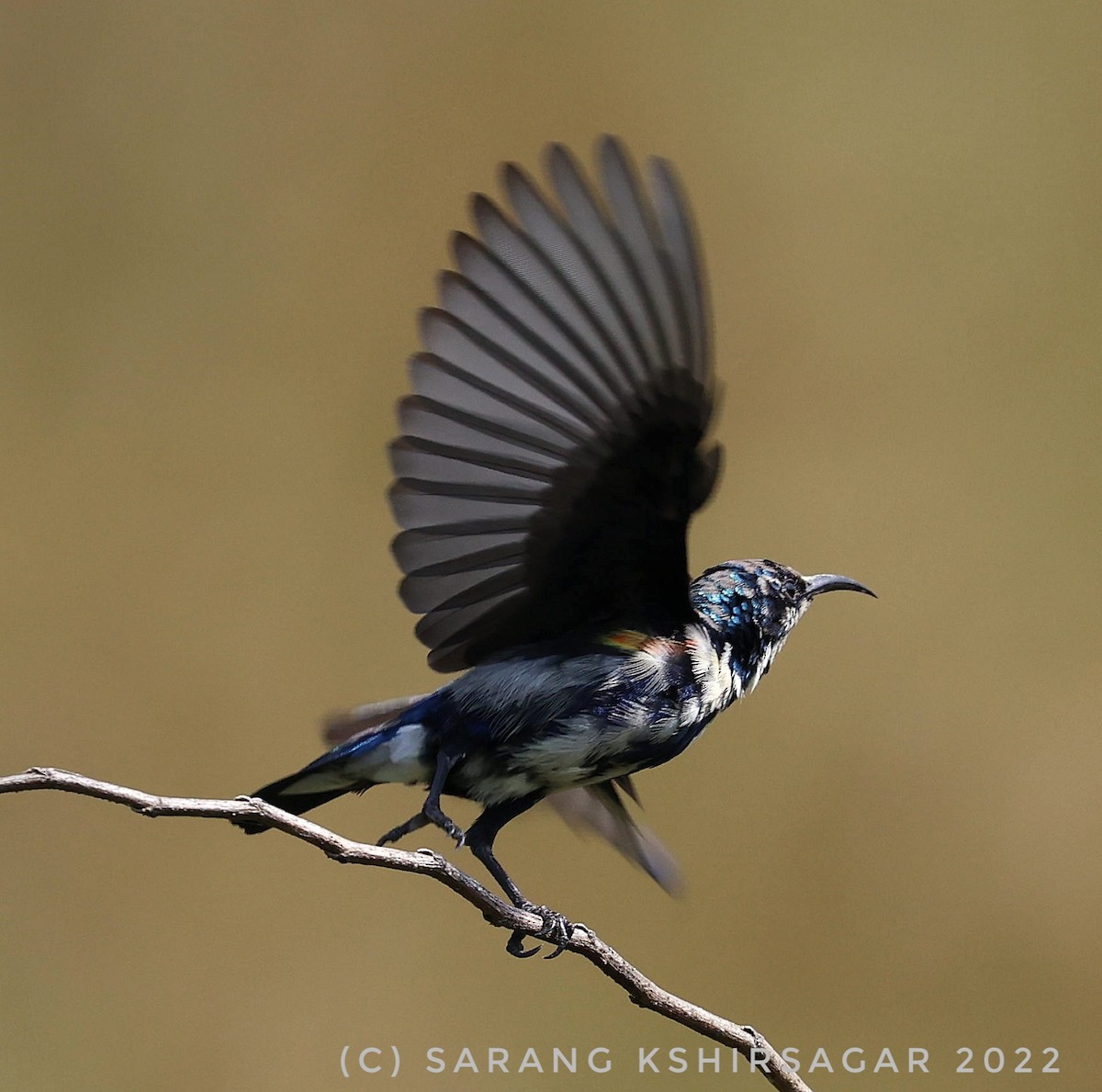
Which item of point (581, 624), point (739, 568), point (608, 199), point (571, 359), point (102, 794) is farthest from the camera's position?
point (739, 568)

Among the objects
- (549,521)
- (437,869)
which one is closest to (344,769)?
(549,521)

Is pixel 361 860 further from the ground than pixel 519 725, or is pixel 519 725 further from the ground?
pixel 519 725

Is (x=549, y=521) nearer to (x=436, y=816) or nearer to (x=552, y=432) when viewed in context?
(x=552, y=432)

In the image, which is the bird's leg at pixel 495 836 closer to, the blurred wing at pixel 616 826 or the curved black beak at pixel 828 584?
the blurred wing at pixel 616 826

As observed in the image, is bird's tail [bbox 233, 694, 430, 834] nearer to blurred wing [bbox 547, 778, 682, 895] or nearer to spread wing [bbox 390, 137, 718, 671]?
spread wing [bbox 390, 137, 718, 671]

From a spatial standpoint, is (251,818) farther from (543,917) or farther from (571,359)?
(571,359)

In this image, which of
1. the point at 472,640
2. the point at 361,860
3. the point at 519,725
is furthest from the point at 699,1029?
the point at 472,640
